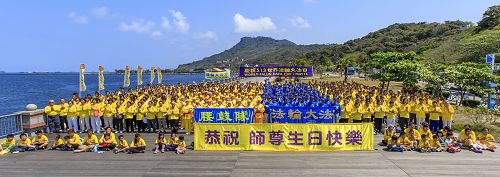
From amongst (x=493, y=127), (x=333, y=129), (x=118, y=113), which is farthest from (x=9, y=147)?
(x=493, y=127)

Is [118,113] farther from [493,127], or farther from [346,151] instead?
[493,127]

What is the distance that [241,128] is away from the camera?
1365 centimetres

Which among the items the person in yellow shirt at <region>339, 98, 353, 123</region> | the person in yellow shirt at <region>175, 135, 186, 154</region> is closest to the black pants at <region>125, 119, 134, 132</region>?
the person in yellow shirt at <region>175, 135, 186, 154</region>

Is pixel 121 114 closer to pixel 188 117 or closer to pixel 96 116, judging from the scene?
pixel 96 116

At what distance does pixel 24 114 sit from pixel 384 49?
407ft

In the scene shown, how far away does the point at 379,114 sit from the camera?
1694cm

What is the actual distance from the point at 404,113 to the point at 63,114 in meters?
14.8

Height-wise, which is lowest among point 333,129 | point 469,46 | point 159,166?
point 159,166

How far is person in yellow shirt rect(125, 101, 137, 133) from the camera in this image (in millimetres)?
17219

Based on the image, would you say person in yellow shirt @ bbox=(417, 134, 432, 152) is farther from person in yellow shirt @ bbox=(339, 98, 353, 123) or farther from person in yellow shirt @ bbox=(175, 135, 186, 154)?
person in yellow shirt @ bbox=(175, 135, 186, 154)

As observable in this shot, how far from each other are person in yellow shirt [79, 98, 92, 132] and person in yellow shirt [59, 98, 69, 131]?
672 mm

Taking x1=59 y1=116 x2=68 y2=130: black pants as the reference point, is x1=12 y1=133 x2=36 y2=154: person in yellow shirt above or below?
below

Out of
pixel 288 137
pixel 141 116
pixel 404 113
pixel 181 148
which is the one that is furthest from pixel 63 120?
pixel 404 113

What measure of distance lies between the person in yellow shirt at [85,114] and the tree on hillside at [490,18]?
292 feet
